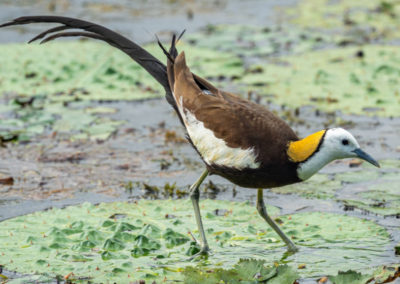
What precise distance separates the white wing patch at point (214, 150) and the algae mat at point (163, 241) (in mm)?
700

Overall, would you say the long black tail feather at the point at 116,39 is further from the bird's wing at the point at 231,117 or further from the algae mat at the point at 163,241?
the algae mat at the point at 163,241

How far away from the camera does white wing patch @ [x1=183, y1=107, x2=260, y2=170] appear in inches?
210

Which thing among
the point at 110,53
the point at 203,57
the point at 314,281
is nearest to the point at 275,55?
the point at 203,57

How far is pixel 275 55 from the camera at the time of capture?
12.4 m

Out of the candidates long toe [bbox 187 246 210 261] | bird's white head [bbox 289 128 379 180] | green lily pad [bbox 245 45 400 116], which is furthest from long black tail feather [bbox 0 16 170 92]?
green lily pad [bbox 245 45 400 116]

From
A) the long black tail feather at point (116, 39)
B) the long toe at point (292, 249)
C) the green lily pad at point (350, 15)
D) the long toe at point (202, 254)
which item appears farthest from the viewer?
the green lily pad at point (350, 15)

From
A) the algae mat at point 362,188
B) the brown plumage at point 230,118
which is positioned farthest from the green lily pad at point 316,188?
the brown plumage at point 230,118

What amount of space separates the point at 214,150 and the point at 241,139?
0.28m

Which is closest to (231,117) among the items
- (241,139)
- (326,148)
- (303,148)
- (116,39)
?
(241,139)

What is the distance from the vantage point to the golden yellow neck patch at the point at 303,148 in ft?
17.2

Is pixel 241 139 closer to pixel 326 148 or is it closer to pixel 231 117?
pixel 231 117

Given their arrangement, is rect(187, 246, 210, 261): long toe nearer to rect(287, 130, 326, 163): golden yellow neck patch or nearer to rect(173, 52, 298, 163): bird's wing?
rect(173, 52, 298, 163): bird's wing

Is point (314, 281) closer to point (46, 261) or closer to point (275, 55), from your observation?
point (46, 261)

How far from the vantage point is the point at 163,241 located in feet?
19.1
